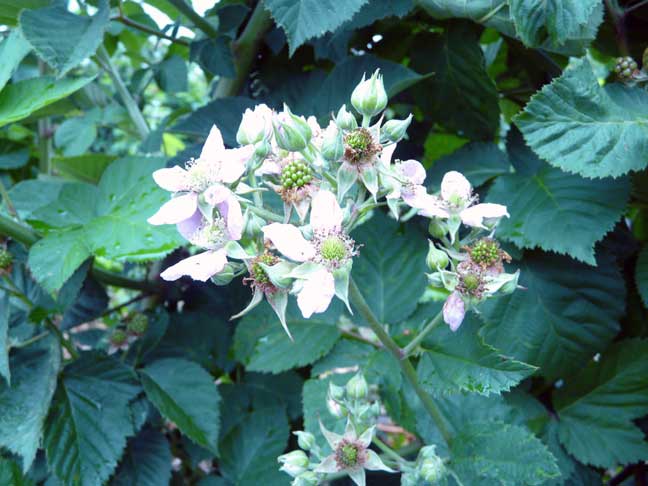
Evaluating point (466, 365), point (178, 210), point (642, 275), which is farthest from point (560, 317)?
point (178, 210)

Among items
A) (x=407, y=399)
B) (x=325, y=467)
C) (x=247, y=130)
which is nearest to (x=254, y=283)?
(x=247, y=130)

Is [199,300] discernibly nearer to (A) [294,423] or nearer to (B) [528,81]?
(A) [294,423]

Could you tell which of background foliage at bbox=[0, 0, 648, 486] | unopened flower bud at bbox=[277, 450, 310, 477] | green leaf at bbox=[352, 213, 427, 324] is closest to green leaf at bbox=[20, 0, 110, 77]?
background foliage at bbox=[0, 0, 648, 486]

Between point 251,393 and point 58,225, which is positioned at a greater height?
point 58,225

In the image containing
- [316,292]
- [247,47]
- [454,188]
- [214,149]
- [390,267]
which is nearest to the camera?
[316,292]

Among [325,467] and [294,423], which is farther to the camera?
[294,423]

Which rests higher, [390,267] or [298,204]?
[298,204]

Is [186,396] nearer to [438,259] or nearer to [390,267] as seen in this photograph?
[390,267]
